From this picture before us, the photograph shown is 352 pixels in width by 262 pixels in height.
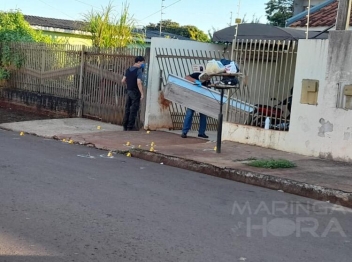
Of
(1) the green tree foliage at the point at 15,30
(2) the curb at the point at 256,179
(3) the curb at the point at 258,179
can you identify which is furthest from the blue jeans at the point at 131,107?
(1) the green tree foliage at the point at 15,30

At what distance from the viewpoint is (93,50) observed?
15.7 metres

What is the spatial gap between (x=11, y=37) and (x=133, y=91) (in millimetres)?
7934

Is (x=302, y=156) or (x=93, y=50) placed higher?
(x=93, y=50)

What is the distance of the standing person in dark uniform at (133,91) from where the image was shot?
13.4 metres

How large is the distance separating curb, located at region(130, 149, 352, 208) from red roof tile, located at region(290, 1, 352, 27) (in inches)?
359

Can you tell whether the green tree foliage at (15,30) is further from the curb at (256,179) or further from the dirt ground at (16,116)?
the curb at (256,179)

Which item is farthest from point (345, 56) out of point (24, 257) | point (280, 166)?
point (24, 257)

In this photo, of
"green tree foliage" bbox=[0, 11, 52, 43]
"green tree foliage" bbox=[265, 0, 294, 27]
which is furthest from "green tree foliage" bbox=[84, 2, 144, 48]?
"green tree foliage" bbox=[265, 0, 294, 27]

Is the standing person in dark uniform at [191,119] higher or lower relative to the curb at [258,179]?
higher

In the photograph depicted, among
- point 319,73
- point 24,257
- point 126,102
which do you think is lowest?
point 24,257

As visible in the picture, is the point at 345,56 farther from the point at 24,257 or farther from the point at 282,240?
the point at 24,257

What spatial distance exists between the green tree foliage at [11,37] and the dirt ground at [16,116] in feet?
5.38

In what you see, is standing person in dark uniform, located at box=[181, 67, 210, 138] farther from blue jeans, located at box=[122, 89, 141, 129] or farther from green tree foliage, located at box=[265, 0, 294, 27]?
green tree foliage, located at box=[265, 0, 294, 27]

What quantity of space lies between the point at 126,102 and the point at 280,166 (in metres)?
5.55
